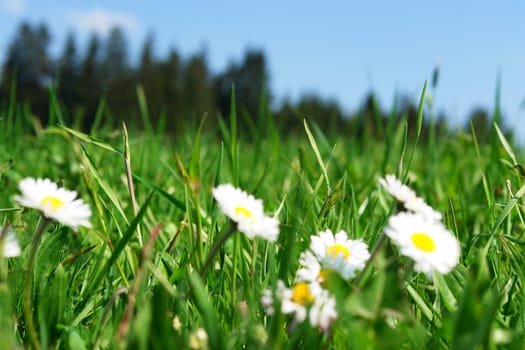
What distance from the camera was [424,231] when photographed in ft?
A: 1.94

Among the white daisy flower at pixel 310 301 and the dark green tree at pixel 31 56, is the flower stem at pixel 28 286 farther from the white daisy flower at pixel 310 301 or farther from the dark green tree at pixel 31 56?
the dark green tree at pixel 31 56

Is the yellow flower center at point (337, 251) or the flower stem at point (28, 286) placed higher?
the yellow flower center at point (337, 251)

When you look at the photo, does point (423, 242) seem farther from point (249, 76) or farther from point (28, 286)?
point (249, 76)

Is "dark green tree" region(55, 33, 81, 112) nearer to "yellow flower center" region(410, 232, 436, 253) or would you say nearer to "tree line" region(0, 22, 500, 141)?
"tree line" region(0, 22, 500, 141)

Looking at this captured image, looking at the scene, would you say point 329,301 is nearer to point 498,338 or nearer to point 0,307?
point 498,338

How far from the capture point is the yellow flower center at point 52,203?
0.61m

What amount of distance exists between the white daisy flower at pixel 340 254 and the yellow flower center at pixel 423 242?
92mm

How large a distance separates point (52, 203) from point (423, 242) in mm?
378

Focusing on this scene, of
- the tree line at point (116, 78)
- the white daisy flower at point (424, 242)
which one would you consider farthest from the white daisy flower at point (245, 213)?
the tree line at point (116, 78)

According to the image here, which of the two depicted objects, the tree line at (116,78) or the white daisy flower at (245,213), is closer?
the white daisy flower at (245,213)

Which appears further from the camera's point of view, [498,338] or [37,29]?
[37,29]

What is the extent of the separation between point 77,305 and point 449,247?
0.48 m

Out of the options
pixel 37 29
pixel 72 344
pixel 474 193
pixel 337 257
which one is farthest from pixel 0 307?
pixel 37 29

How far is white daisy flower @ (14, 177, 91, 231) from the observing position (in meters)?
0.60
